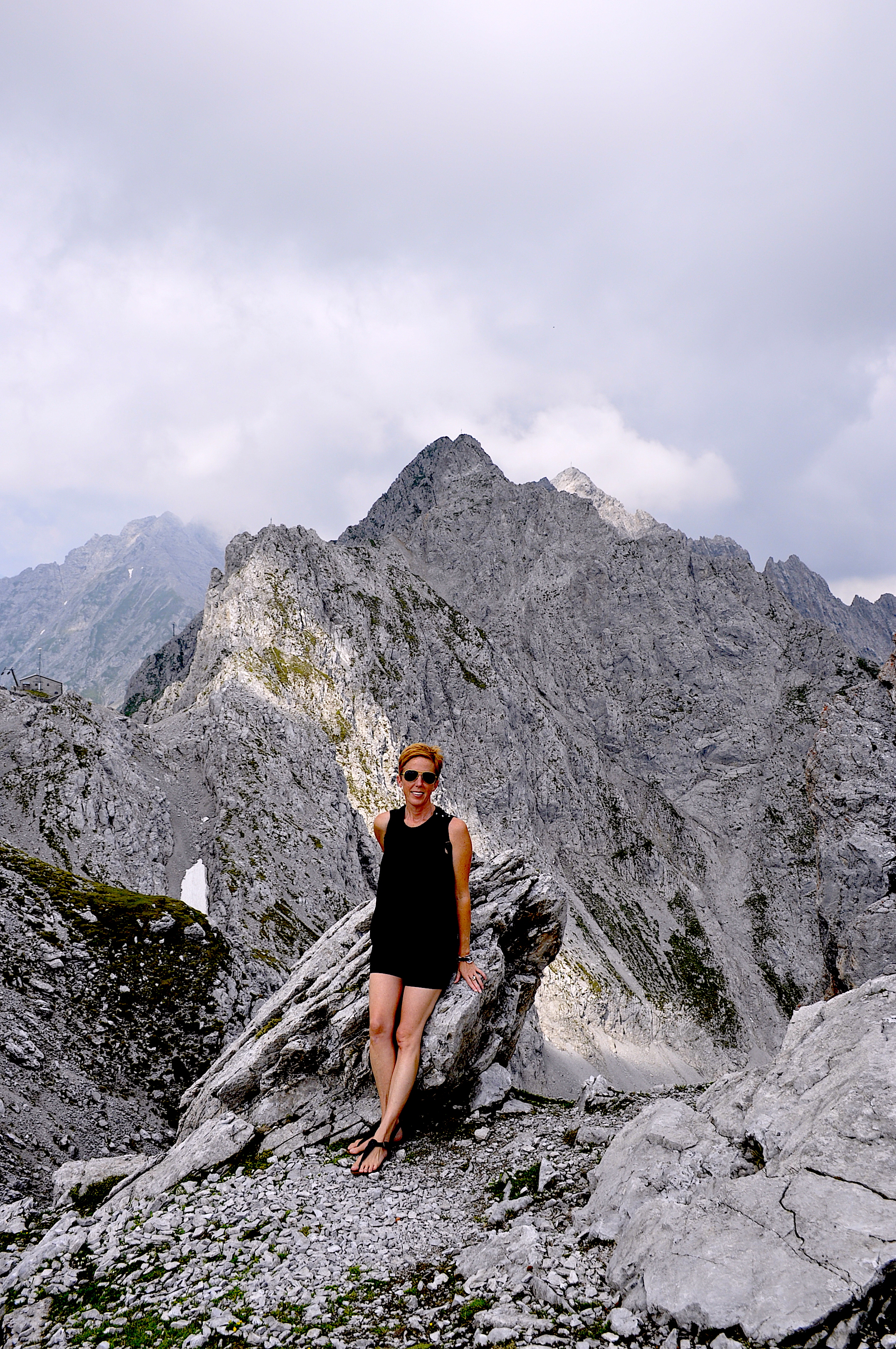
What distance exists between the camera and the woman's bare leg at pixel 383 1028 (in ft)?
38.5

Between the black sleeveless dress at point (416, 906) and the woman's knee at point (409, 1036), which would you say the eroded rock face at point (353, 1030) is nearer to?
the woman's knee at point (409, 1036)

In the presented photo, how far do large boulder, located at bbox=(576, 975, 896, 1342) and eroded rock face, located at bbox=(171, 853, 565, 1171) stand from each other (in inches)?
188

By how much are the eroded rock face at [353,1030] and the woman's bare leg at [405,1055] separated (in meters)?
1.14

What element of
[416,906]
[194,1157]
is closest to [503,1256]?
[416,906]

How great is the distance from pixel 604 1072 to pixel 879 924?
75337mm

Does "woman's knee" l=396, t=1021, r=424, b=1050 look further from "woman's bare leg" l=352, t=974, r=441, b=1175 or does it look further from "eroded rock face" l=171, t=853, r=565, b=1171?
"eroded rock face" l=171, t=853, r=565, b=1171

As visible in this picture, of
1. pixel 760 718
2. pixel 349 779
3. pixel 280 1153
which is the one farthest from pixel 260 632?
pixel 760 718

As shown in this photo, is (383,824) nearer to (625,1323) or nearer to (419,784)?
(419,784)

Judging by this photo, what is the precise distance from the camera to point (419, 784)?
12.0m

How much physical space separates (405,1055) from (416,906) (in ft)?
9.05

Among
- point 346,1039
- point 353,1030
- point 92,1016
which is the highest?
point 353,1030

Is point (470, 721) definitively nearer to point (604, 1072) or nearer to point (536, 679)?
point (536, 679)

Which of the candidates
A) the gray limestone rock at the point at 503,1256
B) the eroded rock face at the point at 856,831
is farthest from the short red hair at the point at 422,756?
the eroded rock face at the point at 856,831

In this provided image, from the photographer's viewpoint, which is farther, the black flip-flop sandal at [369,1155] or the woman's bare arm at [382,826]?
the woman's bare arm at [382,826]
